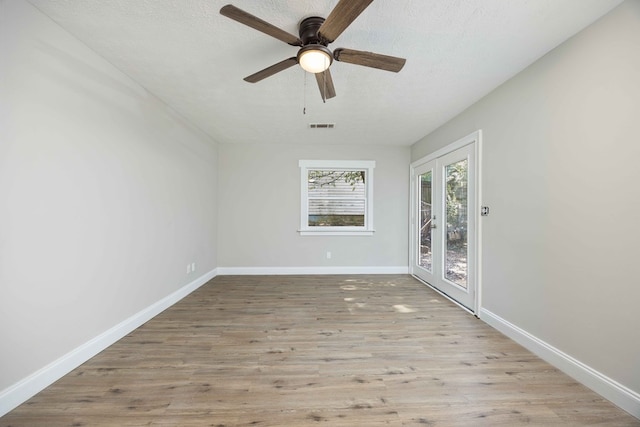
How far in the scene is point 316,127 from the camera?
12.2 ft

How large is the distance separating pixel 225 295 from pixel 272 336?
1439 millimetres

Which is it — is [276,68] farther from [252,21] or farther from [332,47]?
[332,47]

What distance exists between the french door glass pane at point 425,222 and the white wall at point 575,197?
1.43 m

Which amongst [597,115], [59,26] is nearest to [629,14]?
[597,115]

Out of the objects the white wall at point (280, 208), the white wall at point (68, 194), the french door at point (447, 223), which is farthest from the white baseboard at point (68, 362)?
the french door at point (447, 223)

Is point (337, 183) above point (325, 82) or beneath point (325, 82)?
beneath

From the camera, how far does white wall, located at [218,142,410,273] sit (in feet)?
15.3

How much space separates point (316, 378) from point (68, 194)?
217cm

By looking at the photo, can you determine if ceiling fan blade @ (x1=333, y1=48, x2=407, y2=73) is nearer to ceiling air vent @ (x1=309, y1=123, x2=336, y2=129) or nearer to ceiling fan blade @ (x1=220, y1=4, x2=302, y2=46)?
ceiling fan blade @ (x1=220, y1=4, x2=302, y2=46)

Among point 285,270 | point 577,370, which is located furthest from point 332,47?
point 285,270

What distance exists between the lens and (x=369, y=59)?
1681 mm

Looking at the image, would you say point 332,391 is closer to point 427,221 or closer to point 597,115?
point 597,115

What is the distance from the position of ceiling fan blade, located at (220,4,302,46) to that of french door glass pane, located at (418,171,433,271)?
314 cm

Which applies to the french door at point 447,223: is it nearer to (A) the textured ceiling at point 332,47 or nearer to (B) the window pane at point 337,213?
(A) the textured ceiling at point 332,47
